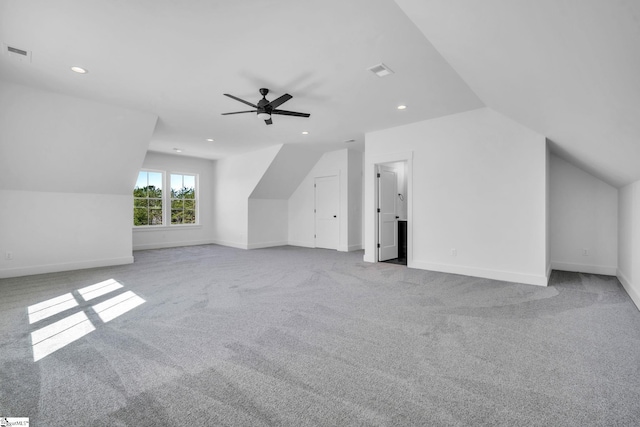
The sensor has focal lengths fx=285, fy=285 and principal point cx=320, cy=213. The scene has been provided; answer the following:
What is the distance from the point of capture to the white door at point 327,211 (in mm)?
7875

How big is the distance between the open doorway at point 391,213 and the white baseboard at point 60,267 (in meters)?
5.43

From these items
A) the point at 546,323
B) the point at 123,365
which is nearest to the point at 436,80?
the point at 546,323

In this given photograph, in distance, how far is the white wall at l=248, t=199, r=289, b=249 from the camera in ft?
27.1

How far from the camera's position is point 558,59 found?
1.94 m

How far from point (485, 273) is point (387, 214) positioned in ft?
7.42

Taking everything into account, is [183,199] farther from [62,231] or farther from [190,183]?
[62,231]

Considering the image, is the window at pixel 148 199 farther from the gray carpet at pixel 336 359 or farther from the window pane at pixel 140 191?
the gray carpet at pixel 336 359

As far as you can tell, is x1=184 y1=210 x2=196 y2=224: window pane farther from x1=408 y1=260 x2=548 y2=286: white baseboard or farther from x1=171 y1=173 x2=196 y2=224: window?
x1=408 y1=260 x2=548 y2=286: white baseboard

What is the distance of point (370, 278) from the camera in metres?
4.61

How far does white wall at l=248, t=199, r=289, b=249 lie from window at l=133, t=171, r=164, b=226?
112 inches

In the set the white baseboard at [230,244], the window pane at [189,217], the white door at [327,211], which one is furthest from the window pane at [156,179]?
the white door at [327,211]

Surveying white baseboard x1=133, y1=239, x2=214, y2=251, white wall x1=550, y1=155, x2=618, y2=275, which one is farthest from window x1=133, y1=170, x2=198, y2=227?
white wall x1=550, y1=155, x2=618, y2=275

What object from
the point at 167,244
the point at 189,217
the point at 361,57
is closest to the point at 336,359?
the point at 361,57

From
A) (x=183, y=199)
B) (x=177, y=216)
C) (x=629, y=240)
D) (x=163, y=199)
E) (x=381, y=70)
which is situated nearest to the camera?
(x=381, y=70)
